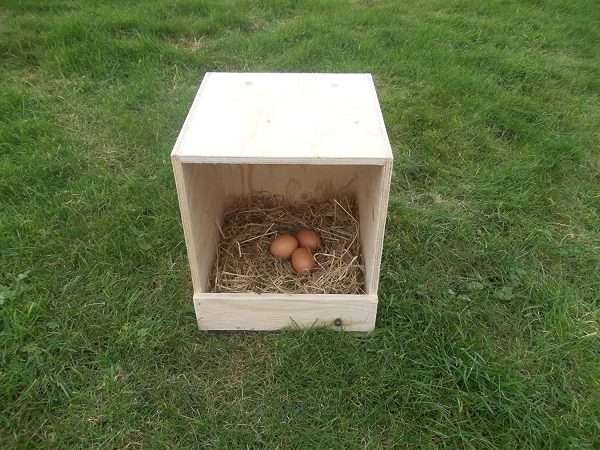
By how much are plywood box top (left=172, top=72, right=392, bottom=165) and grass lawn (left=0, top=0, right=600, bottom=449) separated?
2.65 feet

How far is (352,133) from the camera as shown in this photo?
1.66 meters

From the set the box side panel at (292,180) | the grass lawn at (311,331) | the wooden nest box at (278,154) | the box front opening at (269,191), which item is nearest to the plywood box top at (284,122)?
the wooden nest box at (278,154)

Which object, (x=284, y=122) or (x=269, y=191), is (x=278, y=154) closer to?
(x=284, y=122)

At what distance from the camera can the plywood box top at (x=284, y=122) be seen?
1.56 metres

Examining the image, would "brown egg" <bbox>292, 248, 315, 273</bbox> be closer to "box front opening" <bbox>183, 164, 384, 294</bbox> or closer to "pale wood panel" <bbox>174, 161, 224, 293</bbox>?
"box front opening" <bbox>183, 164, 384, 294</bbox>

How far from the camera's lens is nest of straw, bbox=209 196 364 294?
212 cm

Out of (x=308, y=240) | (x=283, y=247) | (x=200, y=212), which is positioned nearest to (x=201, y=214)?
(x=200, y=212)

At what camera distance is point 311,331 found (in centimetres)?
201

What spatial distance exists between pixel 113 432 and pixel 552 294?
6.24 feet

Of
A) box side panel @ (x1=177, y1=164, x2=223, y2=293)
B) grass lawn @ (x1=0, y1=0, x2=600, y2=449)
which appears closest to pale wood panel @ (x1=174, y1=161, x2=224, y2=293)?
box side panel @ (x1=177, y1=164, x2=223, y2=293)

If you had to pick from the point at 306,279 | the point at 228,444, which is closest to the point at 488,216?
the point at 306,279

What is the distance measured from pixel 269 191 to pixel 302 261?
537 mm

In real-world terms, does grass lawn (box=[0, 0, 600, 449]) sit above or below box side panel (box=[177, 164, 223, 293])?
below

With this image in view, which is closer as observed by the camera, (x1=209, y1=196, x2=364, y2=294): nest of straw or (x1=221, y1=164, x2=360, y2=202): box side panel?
(x1=209, y1=196, x2=364, y2=294): nest of straw
